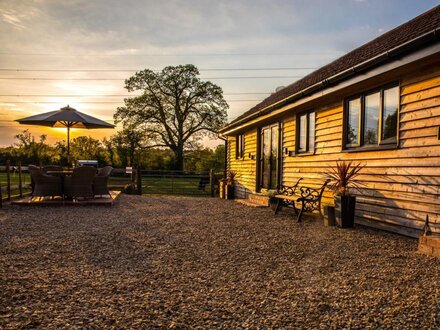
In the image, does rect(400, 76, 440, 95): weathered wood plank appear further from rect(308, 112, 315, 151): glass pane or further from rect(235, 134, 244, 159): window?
rect(235, 134, 244, 159): window

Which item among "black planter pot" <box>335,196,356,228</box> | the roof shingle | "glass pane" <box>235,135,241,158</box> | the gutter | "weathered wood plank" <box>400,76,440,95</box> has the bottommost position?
"black planter pot" <box>335,196,356,228</box>

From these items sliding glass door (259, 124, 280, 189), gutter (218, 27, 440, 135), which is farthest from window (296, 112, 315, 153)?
sliding glass door (259, 124, 280, 189)

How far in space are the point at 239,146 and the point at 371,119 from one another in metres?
8.69

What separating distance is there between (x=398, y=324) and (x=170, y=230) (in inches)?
168

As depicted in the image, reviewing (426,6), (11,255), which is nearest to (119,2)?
(426,6)

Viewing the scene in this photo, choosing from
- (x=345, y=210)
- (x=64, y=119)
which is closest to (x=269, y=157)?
(x=345, y=210)

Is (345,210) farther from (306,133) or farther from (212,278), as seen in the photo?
(212,278)

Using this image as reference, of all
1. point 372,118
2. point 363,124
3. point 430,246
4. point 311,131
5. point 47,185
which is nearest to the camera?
point 430,246

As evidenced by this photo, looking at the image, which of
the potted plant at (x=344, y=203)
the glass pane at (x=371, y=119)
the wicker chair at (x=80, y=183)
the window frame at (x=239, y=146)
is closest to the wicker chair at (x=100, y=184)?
the wicker chair at (x=80, y=183)

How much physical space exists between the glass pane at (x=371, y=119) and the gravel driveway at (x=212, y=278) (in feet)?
5.88

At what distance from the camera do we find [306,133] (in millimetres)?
8969

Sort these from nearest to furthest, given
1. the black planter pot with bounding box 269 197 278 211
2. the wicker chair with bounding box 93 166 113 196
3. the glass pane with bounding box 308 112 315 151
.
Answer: the glass pane with bounding box 308 112 315 151, the black planter pot with bounding box 269 197 278 211, the wicker chair with bounding box 93 166 113 196

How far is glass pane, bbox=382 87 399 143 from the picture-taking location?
5.98m

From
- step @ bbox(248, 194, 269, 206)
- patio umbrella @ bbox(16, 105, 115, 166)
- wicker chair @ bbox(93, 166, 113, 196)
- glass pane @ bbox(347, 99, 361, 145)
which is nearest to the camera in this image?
glass pane @ bbox(347, 99, 361, 145)
